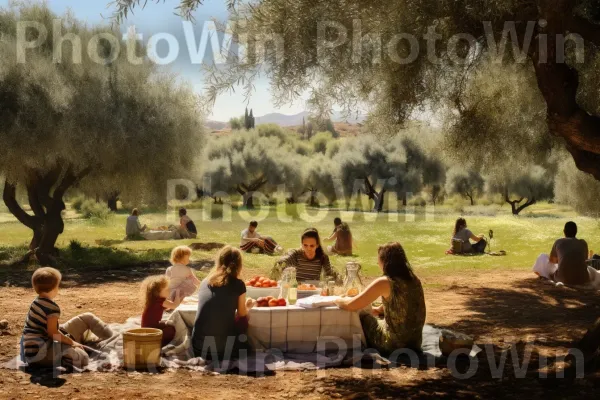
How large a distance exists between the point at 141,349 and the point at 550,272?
1138 centimetres

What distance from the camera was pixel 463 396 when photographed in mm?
6789

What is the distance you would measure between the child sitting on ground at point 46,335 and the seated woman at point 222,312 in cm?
141

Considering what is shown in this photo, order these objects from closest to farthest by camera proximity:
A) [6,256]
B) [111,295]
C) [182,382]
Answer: [182,382]
[111,295]
[6,256]

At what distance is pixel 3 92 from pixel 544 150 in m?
14.6

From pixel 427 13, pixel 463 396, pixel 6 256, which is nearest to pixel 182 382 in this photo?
pixel 463 396

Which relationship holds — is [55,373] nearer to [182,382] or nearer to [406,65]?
[182,382]

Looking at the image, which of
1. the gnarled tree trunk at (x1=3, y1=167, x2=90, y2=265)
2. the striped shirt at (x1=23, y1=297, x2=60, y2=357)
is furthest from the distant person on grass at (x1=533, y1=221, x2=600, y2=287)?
the gnarled tree trunk at (x1=3, y1=167, x2=90, y2=265)

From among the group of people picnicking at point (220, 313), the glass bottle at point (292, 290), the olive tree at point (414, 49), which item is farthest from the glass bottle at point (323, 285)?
the olive tree at point (414, 49)

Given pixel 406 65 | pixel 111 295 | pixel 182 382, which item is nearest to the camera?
pixel 182 382

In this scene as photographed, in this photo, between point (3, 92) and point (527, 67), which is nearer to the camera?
point (527, 67)

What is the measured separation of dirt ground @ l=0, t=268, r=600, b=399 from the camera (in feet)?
22.4

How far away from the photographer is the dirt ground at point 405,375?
684 centimetres

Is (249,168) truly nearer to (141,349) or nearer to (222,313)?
(222,313)

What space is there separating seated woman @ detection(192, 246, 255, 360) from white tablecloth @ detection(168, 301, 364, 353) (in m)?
0.26
